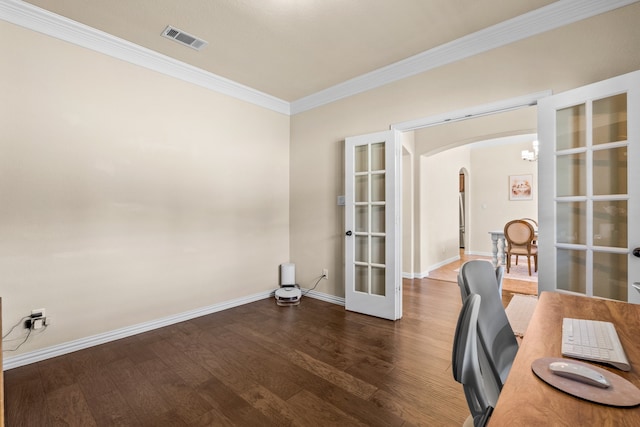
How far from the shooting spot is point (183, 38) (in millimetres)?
2709

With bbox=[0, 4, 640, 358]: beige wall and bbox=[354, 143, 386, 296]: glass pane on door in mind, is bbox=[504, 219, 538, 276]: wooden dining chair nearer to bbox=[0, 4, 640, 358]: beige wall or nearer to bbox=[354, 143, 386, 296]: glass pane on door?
bbox=[354, 143, 386, 296]: glass pane on door

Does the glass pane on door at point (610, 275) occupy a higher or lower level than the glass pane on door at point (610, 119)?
lower

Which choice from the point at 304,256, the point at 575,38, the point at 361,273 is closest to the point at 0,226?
the point at 304,256

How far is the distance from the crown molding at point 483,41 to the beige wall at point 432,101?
0.05 metres

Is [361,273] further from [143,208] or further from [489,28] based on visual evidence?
[489,28]

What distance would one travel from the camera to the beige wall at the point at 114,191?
233 centimetres

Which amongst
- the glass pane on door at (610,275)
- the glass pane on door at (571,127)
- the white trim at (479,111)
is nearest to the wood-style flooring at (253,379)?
the glass pane on door at (610,275)

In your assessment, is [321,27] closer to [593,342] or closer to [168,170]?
[168,170]

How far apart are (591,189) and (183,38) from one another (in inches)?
140

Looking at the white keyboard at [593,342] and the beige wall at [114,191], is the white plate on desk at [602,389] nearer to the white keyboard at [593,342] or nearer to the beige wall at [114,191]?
the white keyboard at [593,342]

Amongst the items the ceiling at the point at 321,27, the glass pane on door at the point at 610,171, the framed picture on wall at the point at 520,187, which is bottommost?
the glass pane on door at the point at 610,171

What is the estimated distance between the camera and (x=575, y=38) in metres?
2.27

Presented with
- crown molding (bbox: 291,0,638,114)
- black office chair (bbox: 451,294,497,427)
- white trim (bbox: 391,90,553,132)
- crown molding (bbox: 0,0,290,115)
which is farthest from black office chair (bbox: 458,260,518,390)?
crown molding (bbox: 0,0,290,115)

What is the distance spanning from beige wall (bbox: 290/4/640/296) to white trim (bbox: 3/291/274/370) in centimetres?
128
